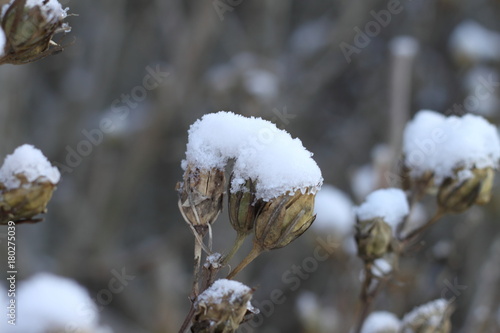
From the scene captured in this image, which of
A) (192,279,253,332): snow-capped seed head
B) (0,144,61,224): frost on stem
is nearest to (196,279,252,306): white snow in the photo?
(192,279,253,332): snow-capped seed head

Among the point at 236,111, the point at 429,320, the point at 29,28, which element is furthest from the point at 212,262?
the point at 236,111

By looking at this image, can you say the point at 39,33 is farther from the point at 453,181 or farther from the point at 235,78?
the point at 235,78

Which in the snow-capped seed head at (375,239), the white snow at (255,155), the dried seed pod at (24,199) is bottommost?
the snow-capped seed head at (375,239)

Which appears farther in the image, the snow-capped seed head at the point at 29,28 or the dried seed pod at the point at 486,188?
the dried seed pod at the point at 486,188

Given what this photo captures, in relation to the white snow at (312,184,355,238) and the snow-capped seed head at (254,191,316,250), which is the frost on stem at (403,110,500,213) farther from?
the white snow at (312,184,355,238)

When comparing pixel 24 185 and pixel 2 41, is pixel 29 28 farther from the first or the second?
pixel 24 185

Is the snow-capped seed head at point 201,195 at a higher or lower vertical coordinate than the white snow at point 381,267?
higher

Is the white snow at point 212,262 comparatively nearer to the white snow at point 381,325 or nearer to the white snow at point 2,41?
the white snow at point 2,41

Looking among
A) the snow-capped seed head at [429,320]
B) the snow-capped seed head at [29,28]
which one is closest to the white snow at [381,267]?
the snow-capped seed head at [429,320]
